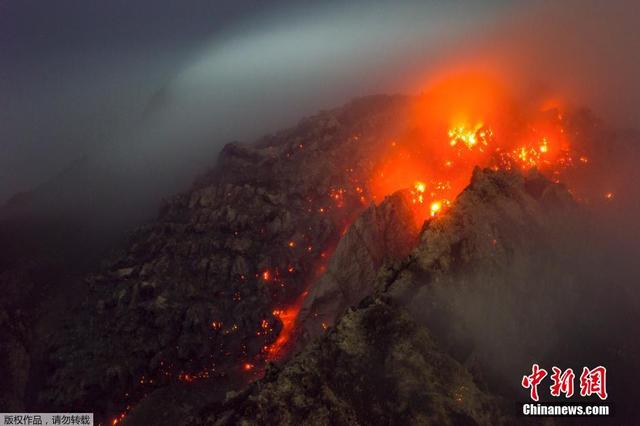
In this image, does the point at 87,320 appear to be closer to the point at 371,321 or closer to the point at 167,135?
the point at 371,321

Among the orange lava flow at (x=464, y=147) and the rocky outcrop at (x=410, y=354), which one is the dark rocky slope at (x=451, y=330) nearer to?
the rocky outcrop at (x=410, y=354)

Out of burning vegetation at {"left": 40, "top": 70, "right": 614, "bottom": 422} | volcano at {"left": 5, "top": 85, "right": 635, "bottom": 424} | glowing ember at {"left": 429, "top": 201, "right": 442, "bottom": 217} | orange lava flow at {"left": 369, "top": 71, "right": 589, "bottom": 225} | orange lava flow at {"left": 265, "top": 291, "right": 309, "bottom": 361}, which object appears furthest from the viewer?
orange lava flow at {"left": 369, "top": 71, "right": 589, "bottom": 225}

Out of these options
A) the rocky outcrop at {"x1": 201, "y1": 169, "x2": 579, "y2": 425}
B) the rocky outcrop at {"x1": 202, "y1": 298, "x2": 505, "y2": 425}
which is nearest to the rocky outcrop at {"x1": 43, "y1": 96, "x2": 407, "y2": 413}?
the rocky outcrop at {"x1": 201, "y1": 169, "x2": 579, "y2": 425}

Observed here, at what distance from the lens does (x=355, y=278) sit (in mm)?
78500

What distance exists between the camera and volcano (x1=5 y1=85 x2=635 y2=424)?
3078cm

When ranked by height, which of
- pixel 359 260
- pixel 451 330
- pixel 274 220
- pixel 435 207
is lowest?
pixel 451 330

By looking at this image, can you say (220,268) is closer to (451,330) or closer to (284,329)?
(284,329)

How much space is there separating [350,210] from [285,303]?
31.8m

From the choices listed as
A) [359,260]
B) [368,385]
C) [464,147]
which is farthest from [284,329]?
[464,147]

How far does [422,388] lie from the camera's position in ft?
96.4

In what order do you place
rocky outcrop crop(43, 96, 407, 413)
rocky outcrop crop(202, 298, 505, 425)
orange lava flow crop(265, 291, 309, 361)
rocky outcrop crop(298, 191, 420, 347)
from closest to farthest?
1. rocky outcrop crop(202, 298, 505, 425)
2. rocky outcrop crop(298, 191, 420, 347)
3. orange lava flow crop(265, 291, 309, 361)
4. rocky outcrop crop(43, 96, 407, 413)

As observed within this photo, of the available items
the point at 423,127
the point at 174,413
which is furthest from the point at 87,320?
the point at 423,127

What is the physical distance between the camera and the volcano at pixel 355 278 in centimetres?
3078

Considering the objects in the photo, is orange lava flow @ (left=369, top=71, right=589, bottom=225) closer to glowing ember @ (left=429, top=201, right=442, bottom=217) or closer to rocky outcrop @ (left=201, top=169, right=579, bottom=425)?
glowing ember @ (left=429, top=201, right=442, bottom=217)
